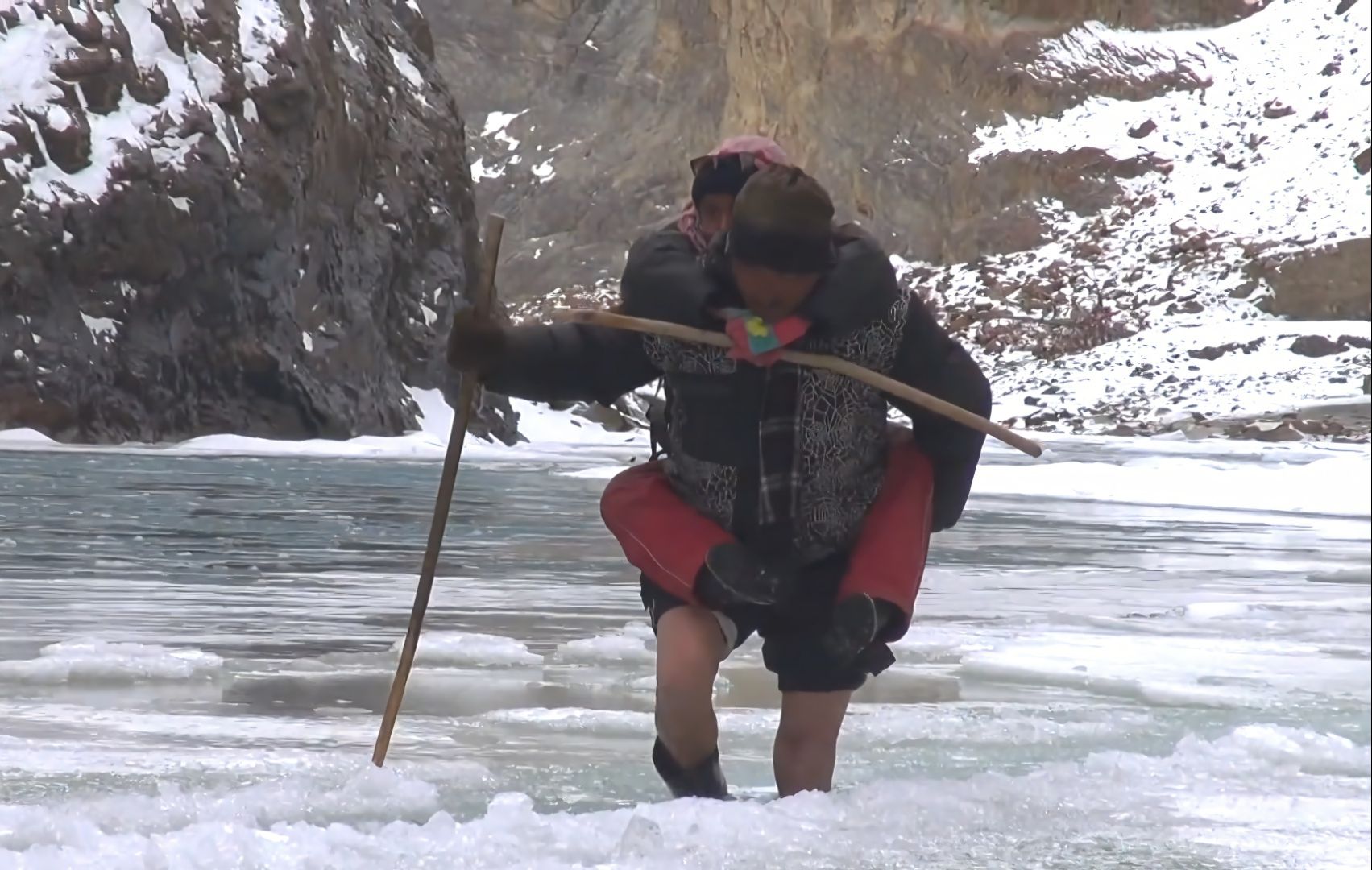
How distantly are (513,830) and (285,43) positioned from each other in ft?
45.2

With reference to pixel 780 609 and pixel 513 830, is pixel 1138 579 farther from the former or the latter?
pixel 513 830

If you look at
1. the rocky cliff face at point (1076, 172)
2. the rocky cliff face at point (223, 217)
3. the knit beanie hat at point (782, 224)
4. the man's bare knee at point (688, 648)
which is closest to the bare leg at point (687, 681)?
the man's bare knee at point (688, 648)

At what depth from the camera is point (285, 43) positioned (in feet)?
48.0

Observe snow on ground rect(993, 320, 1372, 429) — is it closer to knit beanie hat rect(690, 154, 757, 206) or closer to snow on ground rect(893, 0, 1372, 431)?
snow on ground rect(893, 0, 1372, 431)

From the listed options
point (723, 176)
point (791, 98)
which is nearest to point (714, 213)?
point (723, 176)

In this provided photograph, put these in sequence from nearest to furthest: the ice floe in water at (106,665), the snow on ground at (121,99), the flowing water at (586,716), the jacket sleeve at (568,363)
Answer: the flowing water at (586,716) < the jacket sleeve at (568,363) < the ice floe in water at (106,665) < the snow on ground at (121,99)

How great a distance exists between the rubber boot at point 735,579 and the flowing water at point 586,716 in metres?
0.23

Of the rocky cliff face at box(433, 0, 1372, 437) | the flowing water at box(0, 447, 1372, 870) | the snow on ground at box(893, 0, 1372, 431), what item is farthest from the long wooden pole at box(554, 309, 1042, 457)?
the snow on ground at box(893, 0, 1372, 431)

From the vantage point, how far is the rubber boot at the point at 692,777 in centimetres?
201

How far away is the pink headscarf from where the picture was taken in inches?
79.6

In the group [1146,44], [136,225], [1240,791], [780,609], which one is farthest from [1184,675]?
[1146,44]

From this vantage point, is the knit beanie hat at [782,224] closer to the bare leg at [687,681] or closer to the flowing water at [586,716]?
the bare leg at [687,681]

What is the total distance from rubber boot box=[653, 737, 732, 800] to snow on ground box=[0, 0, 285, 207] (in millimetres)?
8865

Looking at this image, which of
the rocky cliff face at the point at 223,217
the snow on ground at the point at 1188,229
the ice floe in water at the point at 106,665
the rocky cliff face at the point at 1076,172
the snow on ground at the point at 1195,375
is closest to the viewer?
the ice floe in water at the point at 106,665
